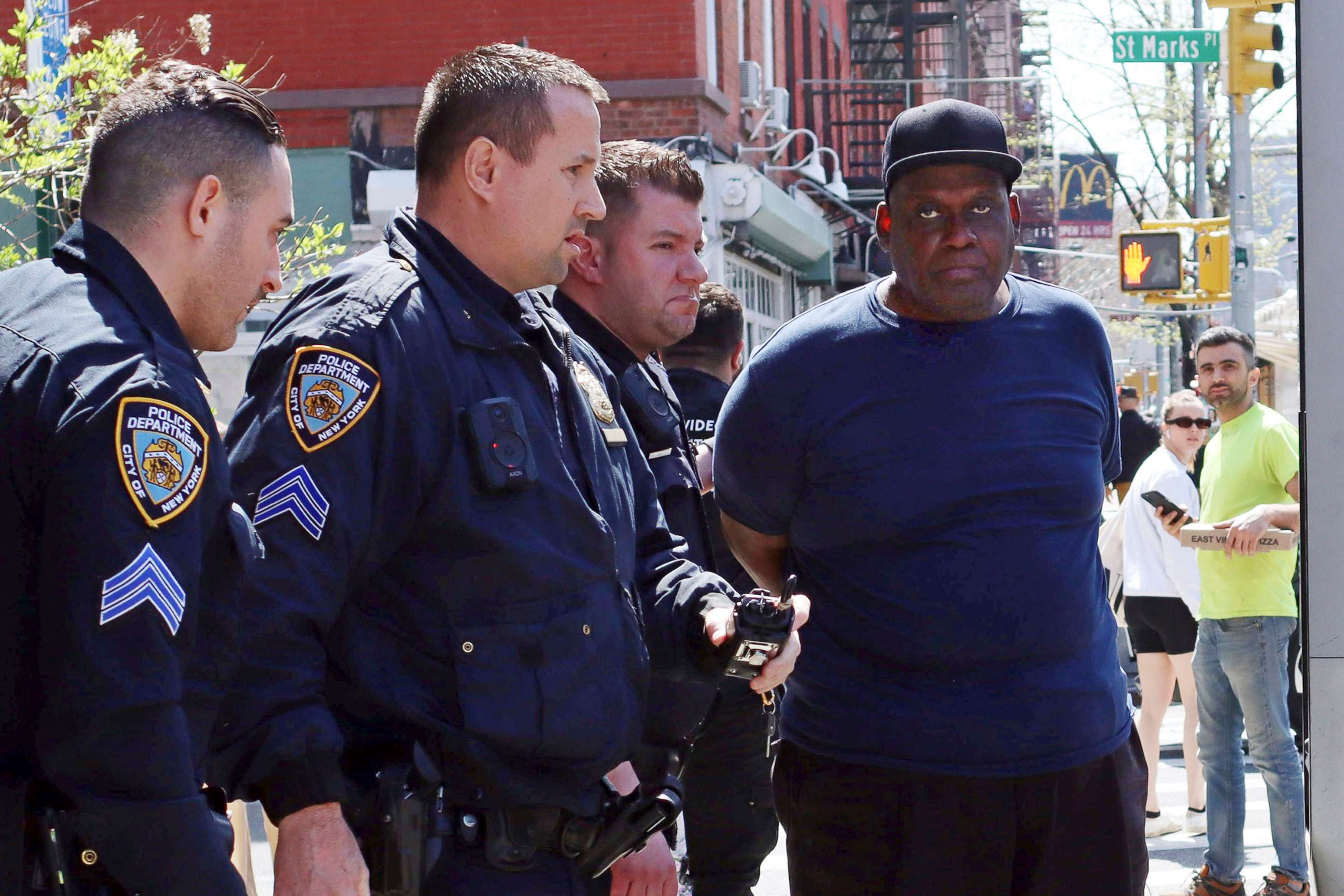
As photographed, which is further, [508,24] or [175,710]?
[508,24]

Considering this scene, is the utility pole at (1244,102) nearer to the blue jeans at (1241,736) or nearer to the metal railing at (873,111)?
the blue jeans at (1241,736)

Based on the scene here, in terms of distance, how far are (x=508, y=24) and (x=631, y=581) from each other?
1308 cm

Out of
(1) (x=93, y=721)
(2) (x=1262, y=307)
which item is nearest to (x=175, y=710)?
(1) (x=93, y=721)

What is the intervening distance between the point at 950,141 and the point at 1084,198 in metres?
31.8

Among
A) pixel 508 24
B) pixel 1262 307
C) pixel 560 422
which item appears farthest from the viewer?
pixel 1262 307

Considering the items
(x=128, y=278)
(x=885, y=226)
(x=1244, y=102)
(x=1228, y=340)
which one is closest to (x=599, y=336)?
(x=885, y=226)

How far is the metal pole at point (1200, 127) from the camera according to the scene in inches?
900

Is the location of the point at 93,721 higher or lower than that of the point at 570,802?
higher

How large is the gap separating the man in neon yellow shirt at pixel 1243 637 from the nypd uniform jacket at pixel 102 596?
506cm

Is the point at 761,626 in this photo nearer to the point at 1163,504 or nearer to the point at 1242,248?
the point at 1163,504

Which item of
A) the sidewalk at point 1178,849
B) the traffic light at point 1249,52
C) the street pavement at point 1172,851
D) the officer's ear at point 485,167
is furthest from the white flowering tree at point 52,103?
the traffic light at point 1249,52

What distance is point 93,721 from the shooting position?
71.9 inches

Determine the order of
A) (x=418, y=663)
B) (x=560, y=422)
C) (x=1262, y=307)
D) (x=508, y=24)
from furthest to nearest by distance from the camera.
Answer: (x=1262, y=307), (x=508, y=24), (x=560, y=422), (x=418, y=663)

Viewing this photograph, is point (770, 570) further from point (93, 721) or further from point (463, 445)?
point (93, 721)
